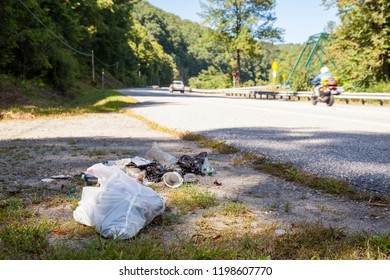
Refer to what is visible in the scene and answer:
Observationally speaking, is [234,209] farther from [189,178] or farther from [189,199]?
[189,178]

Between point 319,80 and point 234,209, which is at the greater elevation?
point 319,80

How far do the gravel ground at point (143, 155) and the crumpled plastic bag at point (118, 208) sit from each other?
33 cm

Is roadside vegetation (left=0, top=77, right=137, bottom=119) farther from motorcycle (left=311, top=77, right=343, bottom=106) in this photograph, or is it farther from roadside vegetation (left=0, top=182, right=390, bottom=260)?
roadside vegetation (left=0, top=182, right=390, bottom=260)

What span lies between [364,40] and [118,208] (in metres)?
23.0

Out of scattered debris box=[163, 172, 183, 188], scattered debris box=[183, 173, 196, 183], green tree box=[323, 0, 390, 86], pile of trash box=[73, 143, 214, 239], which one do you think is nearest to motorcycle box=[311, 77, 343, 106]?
green tree box=[323, 0, 390, 86]

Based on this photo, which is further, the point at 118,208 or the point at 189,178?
the point at 189,178

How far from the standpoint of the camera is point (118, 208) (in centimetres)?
265

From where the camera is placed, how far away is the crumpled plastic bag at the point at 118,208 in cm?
253

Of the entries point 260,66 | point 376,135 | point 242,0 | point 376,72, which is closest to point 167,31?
point 260,66

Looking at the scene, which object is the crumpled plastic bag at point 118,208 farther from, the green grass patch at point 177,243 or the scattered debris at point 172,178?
the scattered debris at point 172,178

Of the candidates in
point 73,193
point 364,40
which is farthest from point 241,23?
point 73,193

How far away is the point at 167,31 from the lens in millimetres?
168500

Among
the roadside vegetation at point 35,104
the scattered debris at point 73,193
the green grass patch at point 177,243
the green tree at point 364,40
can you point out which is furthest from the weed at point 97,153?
the green tree at point 364,40

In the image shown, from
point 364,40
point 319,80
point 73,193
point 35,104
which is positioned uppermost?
point 364,40
